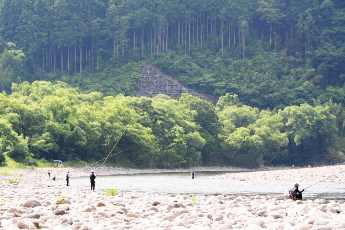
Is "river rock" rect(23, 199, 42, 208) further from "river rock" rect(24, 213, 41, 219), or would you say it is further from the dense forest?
the dense forest

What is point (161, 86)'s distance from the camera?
5517 inches

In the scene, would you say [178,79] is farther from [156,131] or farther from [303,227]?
[303,227]

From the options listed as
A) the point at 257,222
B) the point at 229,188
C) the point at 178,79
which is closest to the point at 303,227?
the point at 257,222

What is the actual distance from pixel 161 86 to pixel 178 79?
577 cm

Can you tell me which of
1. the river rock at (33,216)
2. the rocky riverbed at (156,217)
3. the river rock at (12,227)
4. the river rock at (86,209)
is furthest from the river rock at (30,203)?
the river rock at (12,227)

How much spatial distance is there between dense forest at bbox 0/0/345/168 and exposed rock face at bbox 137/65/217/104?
206 centimetres

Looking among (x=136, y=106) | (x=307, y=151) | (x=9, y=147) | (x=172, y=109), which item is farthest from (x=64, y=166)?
(x=307, y=151)

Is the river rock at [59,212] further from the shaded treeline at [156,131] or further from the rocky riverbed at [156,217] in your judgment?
the shaded treeline at [156,131]

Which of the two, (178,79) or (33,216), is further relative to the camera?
(178,79)

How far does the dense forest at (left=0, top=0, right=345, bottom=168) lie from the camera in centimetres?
7806

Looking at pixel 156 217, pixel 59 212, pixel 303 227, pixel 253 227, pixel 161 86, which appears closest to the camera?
pixel 303 227

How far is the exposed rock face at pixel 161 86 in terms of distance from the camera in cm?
13761

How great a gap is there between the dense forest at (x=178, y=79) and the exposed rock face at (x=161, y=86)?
206cm

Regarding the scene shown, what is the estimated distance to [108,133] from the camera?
7794 centimetres
